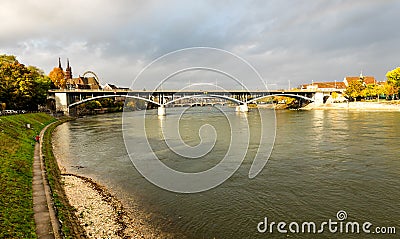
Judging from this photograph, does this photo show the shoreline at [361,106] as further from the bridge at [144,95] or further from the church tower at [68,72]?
the church tower at [68,72]

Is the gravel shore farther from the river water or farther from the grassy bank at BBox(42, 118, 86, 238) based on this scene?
the river water

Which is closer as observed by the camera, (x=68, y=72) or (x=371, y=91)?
(x=371, y=91)

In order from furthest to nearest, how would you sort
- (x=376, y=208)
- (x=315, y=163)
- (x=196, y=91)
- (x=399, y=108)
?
1. (x=196, y=91)
2. (x=399, y=108)
3. (x=315, y=163)
4. (x=376, y=208)

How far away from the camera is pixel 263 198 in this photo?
44.9 feet

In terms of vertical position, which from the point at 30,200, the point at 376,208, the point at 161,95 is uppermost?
the point at 161,95

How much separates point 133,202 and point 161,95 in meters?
77.3

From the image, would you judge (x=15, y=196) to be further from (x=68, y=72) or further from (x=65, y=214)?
(x=68, y=72)

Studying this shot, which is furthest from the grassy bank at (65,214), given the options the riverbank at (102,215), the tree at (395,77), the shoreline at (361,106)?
the tree at (395,77)

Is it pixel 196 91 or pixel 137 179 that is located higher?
pixel 196 91

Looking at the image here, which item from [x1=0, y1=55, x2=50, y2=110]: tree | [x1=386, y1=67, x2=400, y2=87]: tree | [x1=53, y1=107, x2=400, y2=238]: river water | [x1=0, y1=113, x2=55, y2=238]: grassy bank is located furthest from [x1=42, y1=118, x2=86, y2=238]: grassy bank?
[x1=386, y1=67, x2=400, y2=87]: tree

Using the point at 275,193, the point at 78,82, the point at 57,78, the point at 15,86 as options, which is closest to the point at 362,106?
the point at 275,193

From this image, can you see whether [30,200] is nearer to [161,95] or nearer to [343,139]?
[343,139]

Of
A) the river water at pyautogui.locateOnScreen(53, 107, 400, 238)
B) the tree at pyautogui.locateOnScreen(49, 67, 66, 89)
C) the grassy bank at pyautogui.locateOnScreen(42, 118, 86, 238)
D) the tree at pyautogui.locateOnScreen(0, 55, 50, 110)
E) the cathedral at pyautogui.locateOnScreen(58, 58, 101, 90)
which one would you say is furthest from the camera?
the cathedral at pyautogui.locateOnScreen(58, 58, 101, 90)

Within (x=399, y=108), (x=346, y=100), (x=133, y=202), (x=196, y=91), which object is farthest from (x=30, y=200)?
(x=346, y=100)
